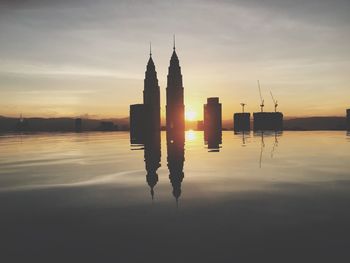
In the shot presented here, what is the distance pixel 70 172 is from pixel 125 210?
2412 cm

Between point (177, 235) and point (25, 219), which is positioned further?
point (25, 219)

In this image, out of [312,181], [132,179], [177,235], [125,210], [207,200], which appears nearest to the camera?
[177,235]

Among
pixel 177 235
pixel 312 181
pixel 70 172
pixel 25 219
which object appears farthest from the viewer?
pixel 70 172

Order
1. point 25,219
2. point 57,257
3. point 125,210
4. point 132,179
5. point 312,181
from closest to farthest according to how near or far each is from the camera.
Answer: point 57,257
point 25,219
point 125,210
point 312,181
point 132,179

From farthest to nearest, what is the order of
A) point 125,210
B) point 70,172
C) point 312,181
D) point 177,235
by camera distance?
point 70,172, point 312,181, point 125,210, point 177,235

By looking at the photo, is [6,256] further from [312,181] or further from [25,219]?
[312,181]

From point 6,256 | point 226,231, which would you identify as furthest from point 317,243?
point 6,256

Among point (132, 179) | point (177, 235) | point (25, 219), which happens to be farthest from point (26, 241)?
point (132, 179)

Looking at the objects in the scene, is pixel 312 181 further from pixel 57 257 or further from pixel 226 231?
pixel 57 257

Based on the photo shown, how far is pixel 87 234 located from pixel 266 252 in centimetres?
942

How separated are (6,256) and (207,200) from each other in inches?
629

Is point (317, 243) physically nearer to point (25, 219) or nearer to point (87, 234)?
point (87, 234)

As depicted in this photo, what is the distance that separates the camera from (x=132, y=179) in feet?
129

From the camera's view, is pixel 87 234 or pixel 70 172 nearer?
pixel 87 234
